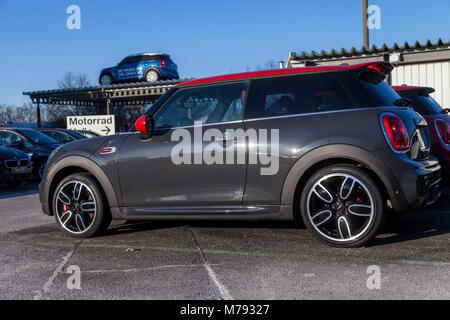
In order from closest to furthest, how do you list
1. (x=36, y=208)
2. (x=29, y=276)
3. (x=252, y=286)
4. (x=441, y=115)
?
(x=252, y=286) → (x=29, y=276) → (x=441, y=115) → (x=36, y=208)

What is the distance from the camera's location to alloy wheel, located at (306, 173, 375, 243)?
4098 mm

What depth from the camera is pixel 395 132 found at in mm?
4055

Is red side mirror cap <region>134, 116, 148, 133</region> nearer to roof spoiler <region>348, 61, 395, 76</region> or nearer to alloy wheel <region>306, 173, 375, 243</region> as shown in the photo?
alloy wheel <region>306, 173, 375, 243</region>

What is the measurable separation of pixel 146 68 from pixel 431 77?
65.5 feet

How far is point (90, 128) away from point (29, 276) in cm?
1653

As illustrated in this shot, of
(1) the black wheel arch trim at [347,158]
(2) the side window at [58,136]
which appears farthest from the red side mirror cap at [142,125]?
(2) the side window at [58,136]

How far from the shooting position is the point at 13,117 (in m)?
55.1

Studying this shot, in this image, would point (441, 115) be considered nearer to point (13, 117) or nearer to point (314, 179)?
point (314, 179)

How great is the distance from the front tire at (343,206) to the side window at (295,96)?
58 centimetres

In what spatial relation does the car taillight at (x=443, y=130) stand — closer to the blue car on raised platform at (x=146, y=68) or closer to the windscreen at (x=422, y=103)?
the windscreen at (x=422, y=103)

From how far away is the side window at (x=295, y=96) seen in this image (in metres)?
4.30

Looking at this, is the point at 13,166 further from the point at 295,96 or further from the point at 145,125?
the point at 295,96
